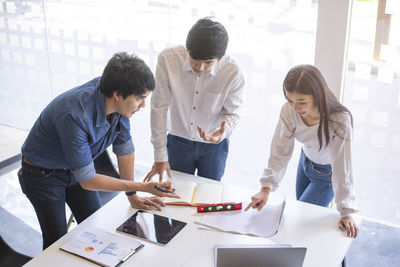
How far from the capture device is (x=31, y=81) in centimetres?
459

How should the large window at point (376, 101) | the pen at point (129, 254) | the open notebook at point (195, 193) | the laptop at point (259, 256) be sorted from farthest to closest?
the large window at point (376, 101) < the open notebook at point (195, 193) < the pen at point (129, 254) < the laptop at point (259, 256)

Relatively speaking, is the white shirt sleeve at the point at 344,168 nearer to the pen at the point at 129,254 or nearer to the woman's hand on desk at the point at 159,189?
the woman's hand on desk at the point at 159,189

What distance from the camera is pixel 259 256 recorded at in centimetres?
166

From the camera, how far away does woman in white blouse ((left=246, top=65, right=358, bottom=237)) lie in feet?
6.82

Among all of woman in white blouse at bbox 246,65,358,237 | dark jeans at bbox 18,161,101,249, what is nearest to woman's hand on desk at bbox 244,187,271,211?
woman in white blouse at bbox 246,65,358,237

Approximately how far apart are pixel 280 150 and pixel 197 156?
0.52 m

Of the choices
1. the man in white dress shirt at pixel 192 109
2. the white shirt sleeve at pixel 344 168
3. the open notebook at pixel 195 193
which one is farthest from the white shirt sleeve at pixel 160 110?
the white shirt sleeve at pixel 344 168

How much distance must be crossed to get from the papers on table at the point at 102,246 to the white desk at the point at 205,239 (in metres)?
0.03

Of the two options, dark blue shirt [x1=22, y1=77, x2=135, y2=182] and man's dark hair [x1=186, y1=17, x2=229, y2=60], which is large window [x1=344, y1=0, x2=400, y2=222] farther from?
dark blue shirt [x1=22, y1=77, x2=135, y2=182]

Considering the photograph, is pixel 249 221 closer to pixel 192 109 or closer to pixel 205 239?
pixel 205 239

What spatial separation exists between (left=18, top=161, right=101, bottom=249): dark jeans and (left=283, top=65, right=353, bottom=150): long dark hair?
1.11 meters

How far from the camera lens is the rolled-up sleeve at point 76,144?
74.0 inches

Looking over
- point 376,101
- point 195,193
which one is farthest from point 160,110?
point 376,101

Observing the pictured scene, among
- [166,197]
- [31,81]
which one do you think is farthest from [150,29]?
[166,197]
